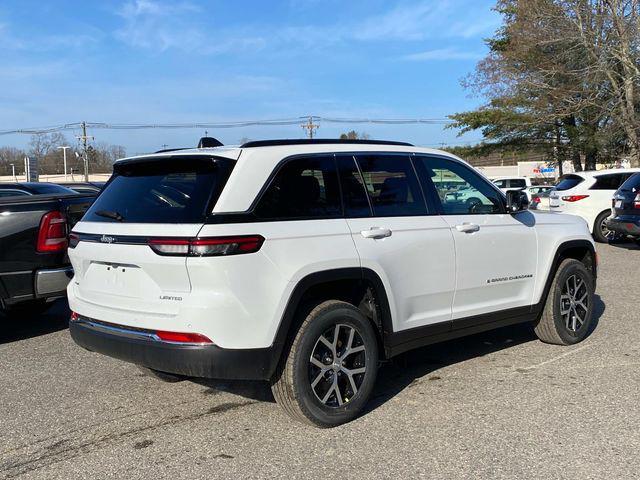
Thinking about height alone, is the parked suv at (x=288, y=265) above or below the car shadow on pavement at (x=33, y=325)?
above

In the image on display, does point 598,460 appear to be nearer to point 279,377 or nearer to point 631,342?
point 279,377

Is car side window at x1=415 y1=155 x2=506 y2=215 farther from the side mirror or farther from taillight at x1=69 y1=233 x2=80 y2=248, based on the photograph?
taillight at x1=69 y1=233 x2=80 y2=248

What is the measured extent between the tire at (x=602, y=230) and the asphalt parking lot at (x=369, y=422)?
9124 millimetres

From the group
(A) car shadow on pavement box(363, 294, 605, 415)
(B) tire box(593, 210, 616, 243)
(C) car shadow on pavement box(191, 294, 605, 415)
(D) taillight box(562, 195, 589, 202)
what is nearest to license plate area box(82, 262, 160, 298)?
(C) car shadow on pavement box(191, 294, 605, 415)

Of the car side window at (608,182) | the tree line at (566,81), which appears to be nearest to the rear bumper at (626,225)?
the car side window at (608,182)

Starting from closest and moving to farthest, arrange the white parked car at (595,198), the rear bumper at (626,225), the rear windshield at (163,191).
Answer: the rear windshield at (163,191) < the rear bumper at (626,225) < the white parked car at (595,198)

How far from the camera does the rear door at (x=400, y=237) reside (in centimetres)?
419

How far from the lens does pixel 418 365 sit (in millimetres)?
5324

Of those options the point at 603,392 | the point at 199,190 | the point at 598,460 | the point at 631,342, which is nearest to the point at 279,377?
the point at 199,190

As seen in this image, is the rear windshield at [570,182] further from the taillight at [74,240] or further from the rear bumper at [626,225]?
the taillight at [74,240]

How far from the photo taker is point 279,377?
3.86 metres

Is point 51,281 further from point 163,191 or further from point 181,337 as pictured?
point 181,337

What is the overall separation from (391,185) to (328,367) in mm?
1408

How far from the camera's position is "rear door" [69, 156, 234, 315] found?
362 cm
